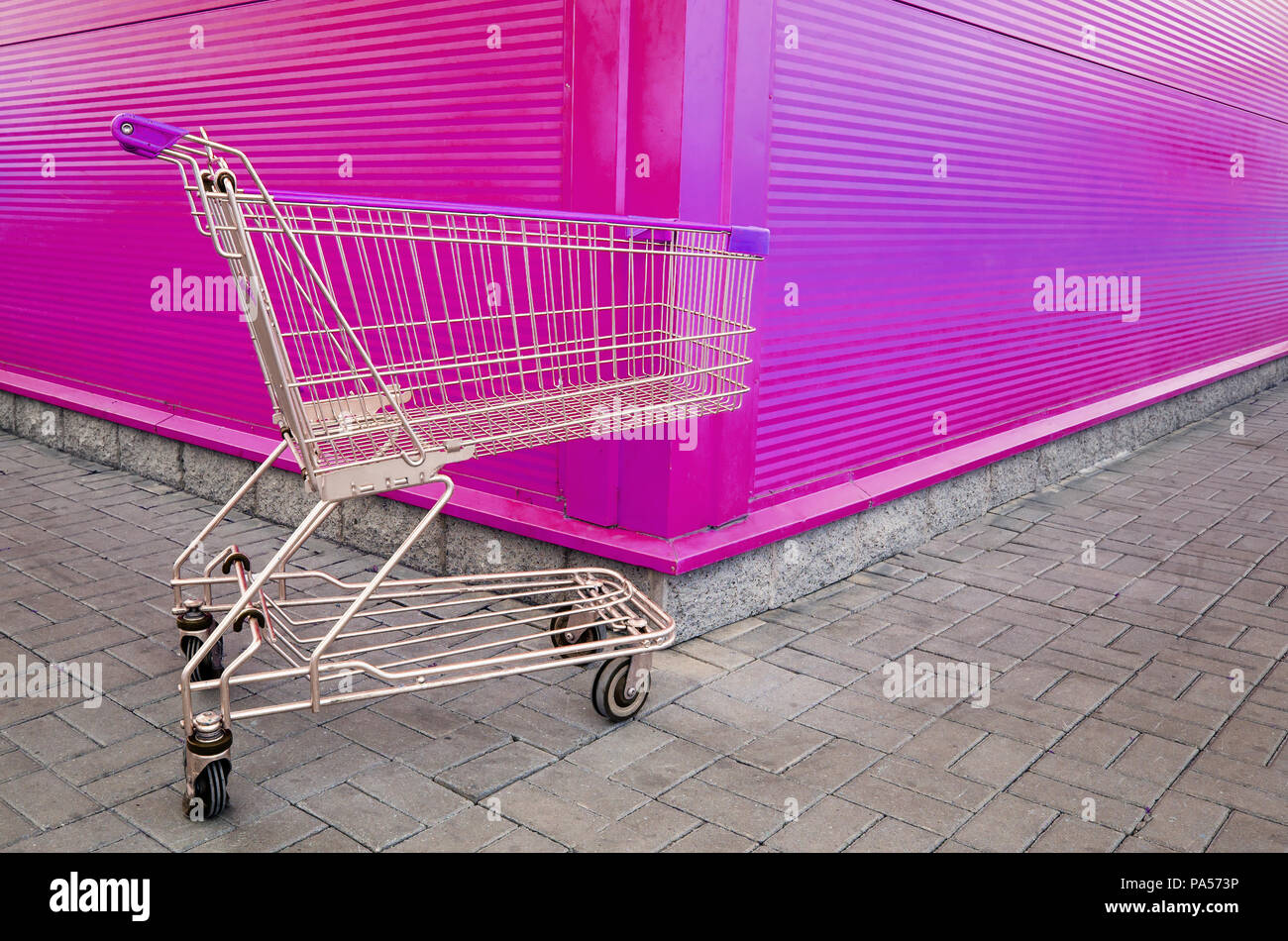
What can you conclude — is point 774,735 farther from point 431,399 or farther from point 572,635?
point 431,399

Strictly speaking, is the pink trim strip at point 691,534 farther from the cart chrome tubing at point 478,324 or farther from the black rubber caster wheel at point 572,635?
the cart chrome tubing at point 478,324

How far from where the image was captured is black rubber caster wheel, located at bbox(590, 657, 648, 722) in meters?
3.66

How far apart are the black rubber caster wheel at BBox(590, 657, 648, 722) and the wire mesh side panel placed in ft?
2.62

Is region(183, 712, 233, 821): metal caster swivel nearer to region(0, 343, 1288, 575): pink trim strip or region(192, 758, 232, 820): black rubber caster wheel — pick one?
region(192, 758, 232, 820): black rubber caster wheel

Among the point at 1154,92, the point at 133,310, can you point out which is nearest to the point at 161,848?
the point at 133,310

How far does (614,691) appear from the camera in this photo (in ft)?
12.1

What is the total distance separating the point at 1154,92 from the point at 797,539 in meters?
5.10

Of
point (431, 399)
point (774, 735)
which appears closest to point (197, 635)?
point (431, 399)

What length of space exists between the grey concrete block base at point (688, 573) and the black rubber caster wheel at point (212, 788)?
1.80 meters

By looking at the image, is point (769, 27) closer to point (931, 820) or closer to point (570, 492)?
point (570, 492)

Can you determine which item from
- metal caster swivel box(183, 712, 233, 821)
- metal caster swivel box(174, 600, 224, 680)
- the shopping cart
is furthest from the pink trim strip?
metal caster swivel box(183, 712, 233, 821)

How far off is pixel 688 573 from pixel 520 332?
1222 millimetres

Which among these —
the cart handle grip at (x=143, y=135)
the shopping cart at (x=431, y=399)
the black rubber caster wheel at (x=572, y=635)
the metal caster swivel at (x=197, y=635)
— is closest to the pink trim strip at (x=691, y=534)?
the shopping cart at (x=431, y=399)

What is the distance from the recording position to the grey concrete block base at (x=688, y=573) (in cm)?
459
